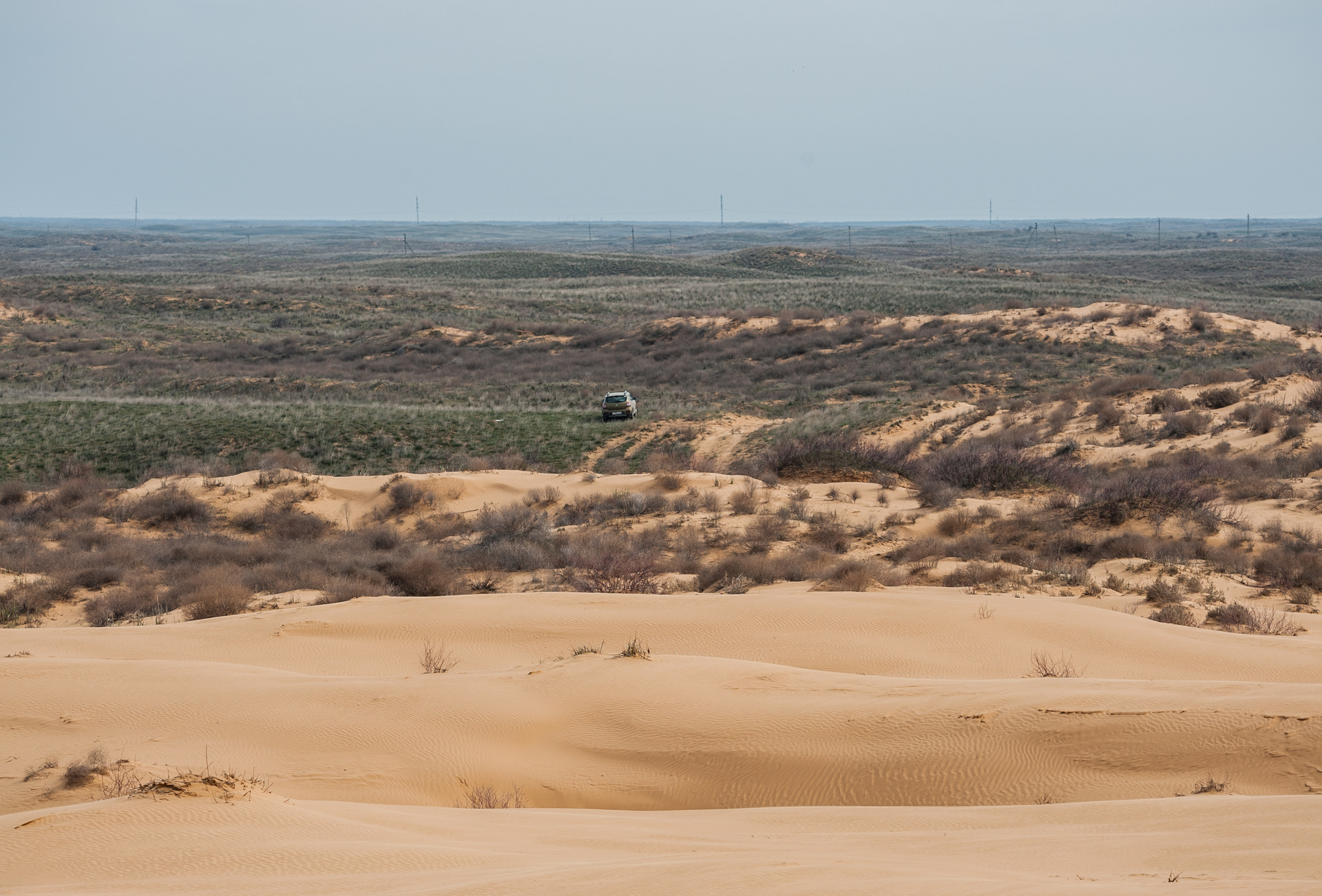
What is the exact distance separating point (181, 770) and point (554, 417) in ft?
89.1

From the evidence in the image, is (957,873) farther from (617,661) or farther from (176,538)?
(176,538)

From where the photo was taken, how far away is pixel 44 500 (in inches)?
875

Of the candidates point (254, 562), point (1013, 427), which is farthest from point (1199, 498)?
point (254, 562)

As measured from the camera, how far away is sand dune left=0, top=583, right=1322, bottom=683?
10.6 m

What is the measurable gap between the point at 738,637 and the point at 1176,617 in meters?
5.69

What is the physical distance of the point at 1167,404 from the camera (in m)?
28.9

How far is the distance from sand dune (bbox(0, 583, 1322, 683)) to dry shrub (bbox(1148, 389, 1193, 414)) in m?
18.4

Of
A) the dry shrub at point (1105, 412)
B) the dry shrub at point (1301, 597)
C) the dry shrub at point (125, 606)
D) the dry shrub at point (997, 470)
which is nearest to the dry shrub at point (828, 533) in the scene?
the dry shrub at point (997, 470)

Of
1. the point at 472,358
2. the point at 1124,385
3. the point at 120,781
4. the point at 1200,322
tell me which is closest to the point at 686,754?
the point at 120,781

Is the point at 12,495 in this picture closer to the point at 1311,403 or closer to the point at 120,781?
the point at 120,781

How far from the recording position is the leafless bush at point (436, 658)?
1105cm

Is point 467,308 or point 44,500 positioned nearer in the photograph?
point 44,500

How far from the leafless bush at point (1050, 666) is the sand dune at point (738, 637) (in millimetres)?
105

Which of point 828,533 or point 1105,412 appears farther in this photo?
point 1105,412
